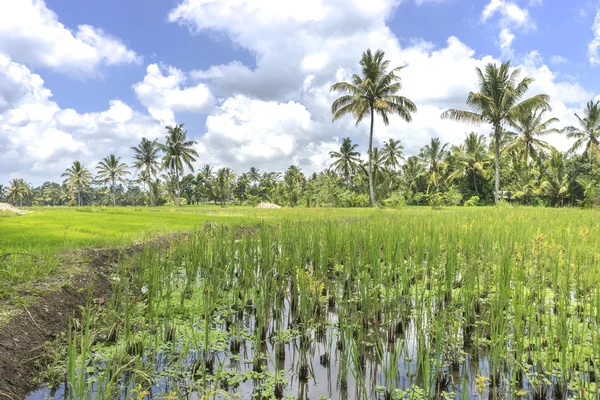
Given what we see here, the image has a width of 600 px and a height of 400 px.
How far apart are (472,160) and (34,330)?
127 feet

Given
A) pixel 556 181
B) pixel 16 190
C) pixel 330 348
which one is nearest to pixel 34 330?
pixel 330 348

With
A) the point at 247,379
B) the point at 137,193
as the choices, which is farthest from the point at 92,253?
the point at 137,193

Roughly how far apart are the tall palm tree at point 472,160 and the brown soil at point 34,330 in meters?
35.9

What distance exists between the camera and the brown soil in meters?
2.42

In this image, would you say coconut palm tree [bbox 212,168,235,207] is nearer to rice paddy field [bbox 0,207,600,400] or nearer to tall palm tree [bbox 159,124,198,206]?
tall palm tree [bbox 159,124,198,206]

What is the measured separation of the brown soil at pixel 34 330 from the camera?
242cm

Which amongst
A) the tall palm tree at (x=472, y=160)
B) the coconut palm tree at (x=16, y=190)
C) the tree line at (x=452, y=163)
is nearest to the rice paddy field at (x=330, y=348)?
the tree line at (x=452, y=163)

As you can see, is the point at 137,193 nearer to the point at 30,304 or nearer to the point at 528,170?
the point at 528,170

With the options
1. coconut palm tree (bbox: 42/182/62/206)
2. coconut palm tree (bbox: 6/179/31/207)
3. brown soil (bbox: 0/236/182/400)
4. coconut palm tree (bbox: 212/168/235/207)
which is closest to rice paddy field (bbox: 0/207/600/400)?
brown soil (bbox: 0/236/182/400)

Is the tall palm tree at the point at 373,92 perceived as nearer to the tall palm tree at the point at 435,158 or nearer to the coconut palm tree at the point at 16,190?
the tall palm tree at the point at 435,158

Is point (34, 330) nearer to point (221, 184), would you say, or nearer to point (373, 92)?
point (373, 92)

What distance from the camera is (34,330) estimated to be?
10.1 feet

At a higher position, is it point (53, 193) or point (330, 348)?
point (53, 193)

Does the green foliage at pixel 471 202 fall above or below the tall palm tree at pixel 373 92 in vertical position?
below
